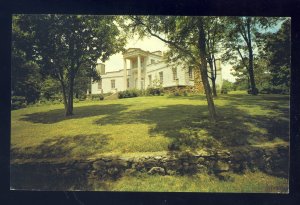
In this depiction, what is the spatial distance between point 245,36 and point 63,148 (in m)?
5.48

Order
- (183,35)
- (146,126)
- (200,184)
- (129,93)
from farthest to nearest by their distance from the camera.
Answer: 1. (129,93)
2. (183,35)
3. (146,126)
4. (200,184)

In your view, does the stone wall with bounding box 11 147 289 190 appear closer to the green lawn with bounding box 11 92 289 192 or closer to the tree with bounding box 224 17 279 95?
the green lawn with bounding box 11 92 289 192

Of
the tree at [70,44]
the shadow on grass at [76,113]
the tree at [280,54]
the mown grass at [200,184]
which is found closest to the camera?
the mown grass at [200,184]

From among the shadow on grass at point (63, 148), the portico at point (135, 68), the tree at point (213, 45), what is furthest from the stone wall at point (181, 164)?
the portico at point (135, 68)

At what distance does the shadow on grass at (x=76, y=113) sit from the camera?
848 centimetres

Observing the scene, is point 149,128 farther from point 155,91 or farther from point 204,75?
point 204,75

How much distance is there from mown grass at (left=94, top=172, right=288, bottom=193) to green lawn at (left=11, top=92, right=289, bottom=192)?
3cm

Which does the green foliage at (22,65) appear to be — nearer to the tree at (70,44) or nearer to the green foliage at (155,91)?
the tree at (70,44)

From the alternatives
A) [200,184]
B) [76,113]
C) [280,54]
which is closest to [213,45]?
[280,54]

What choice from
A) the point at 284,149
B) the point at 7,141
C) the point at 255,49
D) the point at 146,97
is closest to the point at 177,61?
the point at 146,97

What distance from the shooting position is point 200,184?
26.5 feet

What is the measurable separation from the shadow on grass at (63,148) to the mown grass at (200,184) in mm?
1037

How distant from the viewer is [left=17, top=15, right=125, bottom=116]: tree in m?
8.36

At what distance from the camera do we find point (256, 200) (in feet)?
26.4
